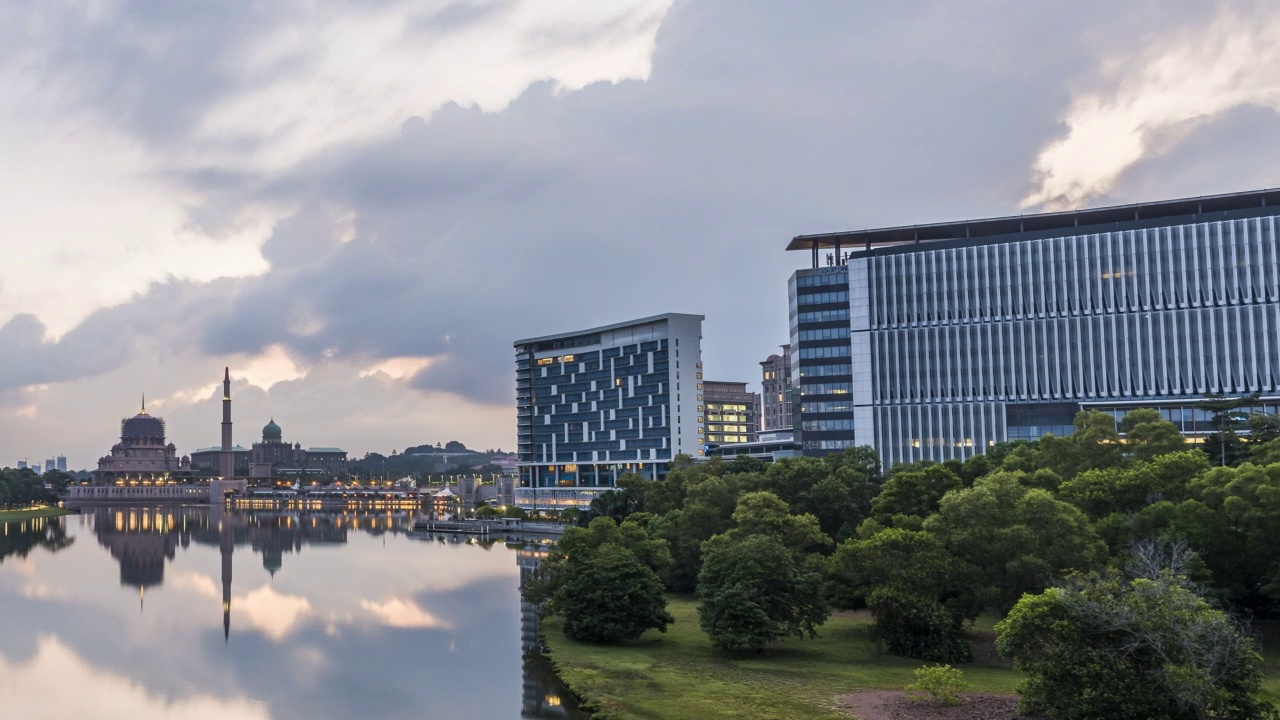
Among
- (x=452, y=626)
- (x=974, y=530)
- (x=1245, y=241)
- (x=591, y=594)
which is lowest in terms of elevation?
(x=452, y=626)

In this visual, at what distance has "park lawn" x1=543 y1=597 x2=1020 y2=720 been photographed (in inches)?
1752

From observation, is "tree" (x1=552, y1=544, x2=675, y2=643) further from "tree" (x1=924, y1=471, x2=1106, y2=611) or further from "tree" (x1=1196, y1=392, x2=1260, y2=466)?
"tree" (x1=1196, y1=392, x2=1260, y2=466)

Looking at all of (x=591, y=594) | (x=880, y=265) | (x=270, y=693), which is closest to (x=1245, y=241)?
(x=880, y=265)

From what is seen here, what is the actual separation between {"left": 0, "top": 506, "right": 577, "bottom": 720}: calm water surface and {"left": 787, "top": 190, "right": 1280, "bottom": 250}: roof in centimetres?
7404

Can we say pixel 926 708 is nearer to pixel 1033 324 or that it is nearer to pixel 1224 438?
pixel 1224 438

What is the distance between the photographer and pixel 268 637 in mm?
74000

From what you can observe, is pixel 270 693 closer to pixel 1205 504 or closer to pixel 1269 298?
pixel 1205 504

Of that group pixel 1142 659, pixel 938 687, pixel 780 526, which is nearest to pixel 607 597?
pixel 780 526

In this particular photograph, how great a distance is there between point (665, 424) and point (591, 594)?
13671 centimetres

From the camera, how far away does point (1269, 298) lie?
A: 5015 inches

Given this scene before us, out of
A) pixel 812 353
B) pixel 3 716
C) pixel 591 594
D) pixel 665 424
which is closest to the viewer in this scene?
pixel 3 716

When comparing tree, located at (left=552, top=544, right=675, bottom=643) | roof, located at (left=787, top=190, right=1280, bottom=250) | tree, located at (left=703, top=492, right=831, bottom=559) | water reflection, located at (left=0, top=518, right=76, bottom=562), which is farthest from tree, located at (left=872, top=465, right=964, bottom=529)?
water reflection, located at (left=0, top=518, right=76, bottom=562)

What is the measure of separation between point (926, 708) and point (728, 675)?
1146 centimetres

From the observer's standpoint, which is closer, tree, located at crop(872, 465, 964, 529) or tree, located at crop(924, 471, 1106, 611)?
tree, located at crop(924, 471, 1106, 611)
